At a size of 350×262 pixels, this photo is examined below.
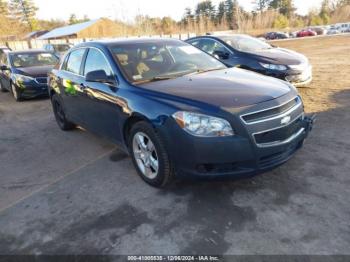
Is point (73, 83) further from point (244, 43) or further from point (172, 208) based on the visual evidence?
point (244, 43)

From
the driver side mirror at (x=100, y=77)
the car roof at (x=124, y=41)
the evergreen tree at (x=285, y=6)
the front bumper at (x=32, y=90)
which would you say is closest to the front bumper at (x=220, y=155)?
the driver side mirror at (x=100, y=77)

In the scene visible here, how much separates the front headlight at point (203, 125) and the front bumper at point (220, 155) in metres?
0.05

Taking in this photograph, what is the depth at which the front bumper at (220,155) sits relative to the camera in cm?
282

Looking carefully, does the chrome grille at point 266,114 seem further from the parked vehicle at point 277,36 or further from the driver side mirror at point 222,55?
the parked vehicle at point 277,36

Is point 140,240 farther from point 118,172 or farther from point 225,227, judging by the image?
point 118,172

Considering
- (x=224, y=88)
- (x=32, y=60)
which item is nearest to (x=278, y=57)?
(x=224, y=88)

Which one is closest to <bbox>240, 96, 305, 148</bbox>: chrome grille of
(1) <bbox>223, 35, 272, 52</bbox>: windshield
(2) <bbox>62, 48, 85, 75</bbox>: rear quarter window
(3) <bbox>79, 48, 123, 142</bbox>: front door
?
(3) <bbox>79, 48, 123, 142</bbox>: front door

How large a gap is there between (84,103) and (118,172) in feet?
4.15

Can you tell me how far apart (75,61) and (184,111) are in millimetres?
2863

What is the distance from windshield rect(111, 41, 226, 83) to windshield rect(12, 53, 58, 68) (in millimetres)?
7008

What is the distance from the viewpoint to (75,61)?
16.5 ft

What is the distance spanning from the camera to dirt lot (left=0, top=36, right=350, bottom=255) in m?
2.56

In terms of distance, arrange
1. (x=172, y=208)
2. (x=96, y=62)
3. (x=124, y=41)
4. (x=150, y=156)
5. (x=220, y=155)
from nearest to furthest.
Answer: (x=220, y=155) → (x=172, y=208) → (x=150, y=156) → (x=96, y=62) → (x=124, y=41)

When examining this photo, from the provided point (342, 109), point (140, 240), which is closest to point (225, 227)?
point (140, 240)
